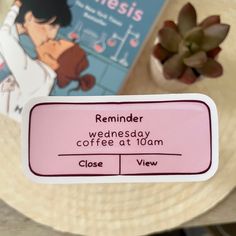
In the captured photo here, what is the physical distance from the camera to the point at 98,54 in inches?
23.2

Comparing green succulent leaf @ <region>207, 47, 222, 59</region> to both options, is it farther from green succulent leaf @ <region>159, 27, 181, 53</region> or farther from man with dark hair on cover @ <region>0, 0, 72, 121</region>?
man with dark hair on cover @ <region>0, 0, 72, 121</region>

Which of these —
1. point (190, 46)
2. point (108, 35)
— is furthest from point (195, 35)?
point (108, 35)

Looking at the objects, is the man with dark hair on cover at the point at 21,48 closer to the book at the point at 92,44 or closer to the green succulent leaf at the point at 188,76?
the book at the point at 92,44

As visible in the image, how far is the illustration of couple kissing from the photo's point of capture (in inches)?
23.0

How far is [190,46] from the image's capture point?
52 centimetres

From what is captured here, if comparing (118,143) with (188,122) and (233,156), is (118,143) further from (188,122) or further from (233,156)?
(233,156)

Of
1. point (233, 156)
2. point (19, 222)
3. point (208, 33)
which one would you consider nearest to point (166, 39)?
point (208, 33)

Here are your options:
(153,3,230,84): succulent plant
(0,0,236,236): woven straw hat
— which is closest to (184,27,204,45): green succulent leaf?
(153,3,230,84): succulent plant

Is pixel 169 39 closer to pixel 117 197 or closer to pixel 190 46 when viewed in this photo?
pixel 190 46

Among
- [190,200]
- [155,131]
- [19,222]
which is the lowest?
[19,222]

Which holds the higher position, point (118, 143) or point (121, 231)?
point (118, 143)

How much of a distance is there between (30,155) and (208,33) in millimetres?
210

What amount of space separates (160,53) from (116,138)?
120mm

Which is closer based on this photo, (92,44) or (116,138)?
(116,138)
